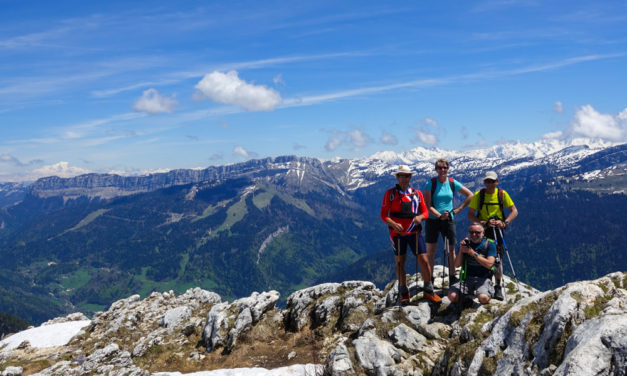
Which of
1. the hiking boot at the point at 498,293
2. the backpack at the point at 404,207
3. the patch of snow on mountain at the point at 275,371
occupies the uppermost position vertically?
the backpack at the point at 404,207

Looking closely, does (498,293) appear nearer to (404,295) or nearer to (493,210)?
(493,210)

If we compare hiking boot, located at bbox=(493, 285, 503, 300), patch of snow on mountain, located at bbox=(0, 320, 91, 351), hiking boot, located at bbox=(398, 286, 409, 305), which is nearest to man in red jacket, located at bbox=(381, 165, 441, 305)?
hiking boot, located at bbox=(398, 286, 409, 305)

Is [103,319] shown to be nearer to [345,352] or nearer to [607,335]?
[345,352]

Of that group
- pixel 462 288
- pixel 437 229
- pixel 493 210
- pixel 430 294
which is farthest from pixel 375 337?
pixel 493 210

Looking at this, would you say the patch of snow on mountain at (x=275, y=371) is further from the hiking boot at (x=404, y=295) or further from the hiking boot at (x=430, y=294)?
the hiking boot at (x=430, y=294)

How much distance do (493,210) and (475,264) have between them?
2941mm

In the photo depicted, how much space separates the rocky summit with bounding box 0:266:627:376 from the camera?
28.9 ft

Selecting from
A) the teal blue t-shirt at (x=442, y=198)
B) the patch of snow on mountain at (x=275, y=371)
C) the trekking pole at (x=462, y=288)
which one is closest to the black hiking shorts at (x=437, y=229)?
the teal blue t-shirt at (x=442, y=198)

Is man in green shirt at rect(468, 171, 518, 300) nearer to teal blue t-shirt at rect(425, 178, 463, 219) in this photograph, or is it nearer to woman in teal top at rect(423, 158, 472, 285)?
woman in teal top at rect(423, 158, 472, 285)

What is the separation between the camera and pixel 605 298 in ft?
32.8

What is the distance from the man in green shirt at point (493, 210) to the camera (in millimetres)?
15938

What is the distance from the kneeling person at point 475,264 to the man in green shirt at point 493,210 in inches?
48.9

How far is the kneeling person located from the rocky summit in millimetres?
641

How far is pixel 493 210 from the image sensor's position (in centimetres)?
1622
